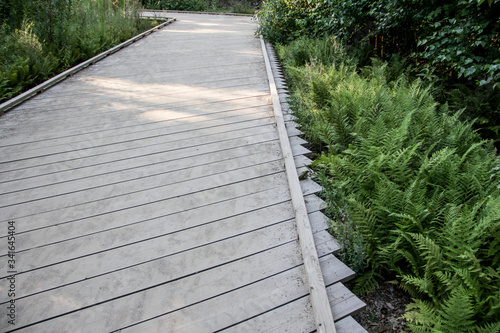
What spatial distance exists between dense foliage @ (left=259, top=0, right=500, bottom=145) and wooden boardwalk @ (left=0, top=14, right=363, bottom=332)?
8.30ft

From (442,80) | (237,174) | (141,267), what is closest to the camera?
(141,267)

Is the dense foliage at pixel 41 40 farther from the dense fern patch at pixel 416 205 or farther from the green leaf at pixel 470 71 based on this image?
the green leaf at pixel 470 71

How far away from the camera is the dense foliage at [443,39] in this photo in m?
4.32

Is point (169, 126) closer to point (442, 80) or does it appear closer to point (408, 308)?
point (408, 308)

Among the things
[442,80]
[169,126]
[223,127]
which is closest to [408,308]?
[223,127]

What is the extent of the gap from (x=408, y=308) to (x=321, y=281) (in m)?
0.54

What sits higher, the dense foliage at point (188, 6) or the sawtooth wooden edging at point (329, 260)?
the dense foliage at point (188, 6)

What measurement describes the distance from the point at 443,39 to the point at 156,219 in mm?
4578

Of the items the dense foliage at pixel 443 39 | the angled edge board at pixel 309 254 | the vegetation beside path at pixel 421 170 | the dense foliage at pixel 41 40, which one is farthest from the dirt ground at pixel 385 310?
the dense foliage at pixel 41 40

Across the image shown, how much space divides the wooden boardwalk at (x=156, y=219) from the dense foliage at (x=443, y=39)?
8.30 feet

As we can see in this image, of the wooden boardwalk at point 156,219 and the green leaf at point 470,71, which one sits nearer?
the wooden boardwalk at point 156,219

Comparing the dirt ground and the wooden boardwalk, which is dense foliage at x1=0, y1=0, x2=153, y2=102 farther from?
the dirt ground

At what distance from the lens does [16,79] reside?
5.48 metres

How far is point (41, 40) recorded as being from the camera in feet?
23.4
